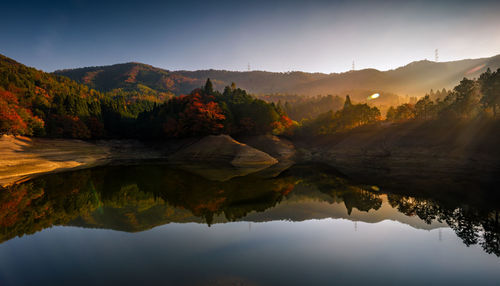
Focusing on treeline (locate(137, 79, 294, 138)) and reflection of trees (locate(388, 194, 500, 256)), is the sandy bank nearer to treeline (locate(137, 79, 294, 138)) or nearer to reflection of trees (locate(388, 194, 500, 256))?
treeline (locate(137, 79, 294, 138))

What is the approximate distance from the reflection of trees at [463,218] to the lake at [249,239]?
6 centimetres

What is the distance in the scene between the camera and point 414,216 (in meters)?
14.9

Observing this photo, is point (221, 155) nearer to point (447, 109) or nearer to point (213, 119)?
point (213, 119)

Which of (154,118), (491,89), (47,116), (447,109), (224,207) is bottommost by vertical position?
(224,207)

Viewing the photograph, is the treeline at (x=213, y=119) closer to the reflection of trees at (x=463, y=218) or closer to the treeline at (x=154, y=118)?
the treeline at (x=154, y=118)

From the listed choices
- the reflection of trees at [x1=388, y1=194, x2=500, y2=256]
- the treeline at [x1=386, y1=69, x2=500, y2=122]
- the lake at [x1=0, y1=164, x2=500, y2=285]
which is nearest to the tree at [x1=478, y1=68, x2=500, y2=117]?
the treeline at [x1=386, y1=69, x2=500, y2=122]

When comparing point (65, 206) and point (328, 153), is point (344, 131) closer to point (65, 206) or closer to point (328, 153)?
point (328, 153)

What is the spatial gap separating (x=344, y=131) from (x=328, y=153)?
2186cm

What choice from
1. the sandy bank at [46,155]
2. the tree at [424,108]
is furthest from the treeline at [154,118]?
the tree at [424,108]

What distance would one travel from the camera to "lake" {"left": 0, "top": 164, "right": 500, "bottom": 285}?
8.23 metres

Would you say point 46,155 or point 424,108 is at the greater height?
point 424,108

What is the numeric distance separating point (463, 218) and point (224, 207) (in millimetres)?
16120

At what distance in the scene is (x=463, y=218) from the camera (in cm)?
1398


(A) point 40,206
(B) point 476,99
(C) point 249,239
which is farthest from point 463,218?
(B) point 476,99
